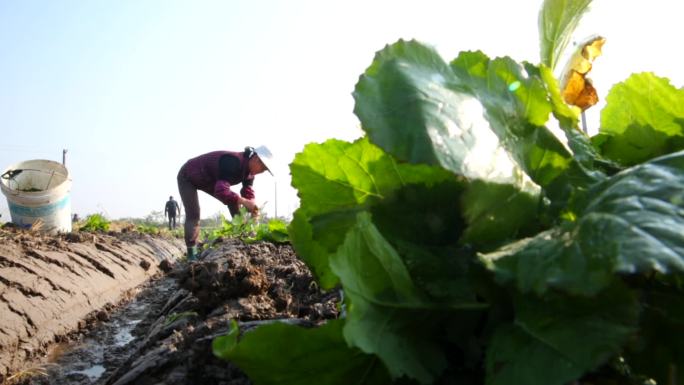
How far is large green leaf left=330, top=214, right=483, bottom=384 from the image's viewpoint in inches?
28.9

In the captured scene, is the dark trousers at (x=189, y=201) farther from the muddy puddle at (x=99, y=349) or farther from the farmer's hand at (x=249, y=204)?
the muddy puddle at (x=99, y=349)

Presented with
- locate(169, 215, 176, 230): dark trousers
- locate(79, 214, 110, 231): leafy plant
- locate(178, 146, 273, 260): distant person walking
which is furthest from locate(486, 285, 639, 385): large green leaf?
locate(169, 215, 176, 230): dark trousers

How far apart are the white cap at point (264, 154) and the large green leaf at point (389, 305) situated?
747 centimetres

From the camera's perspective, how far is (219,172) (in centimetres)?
782

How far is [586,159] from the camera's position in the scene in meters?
0.93

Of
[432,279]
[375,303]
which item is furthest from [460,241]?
[375,303]

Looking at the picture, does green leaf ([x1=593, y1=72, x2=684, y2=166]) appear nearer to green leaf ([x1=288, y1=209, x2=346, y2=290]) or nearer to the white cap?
green leaf ([x1=288, y1=209, x2=346, y2=290])

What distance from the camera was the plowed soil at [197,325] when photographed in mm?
1529

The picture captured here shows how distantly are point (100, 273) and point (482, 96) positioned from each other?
699 cm

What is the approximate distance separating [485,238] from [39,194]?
10005mm

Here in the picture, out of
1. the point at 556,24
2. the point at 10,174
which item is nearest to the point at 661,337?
the point at 556,24

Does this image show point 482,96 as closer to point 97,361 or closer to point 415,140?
point 415,140

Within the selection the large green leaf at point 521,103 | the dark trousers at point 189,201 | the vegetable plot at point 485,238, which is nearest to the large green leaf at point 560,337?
the vegetable plot at point 485,238

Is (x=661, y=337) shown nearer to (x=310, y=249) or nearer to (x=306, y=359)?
(x=306, y=359)
